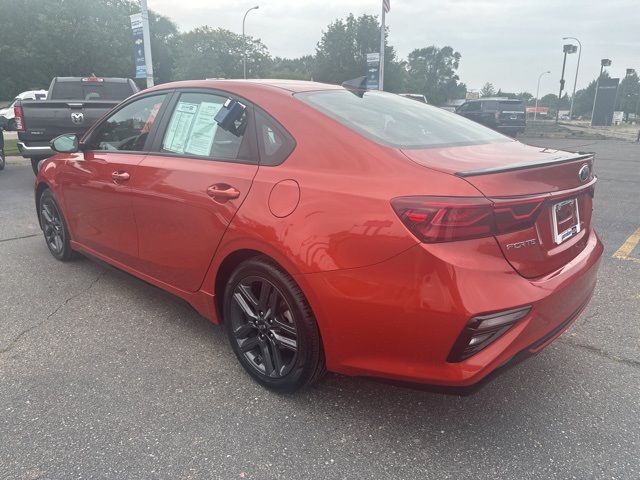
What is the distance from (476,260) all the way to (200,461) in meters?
1.43

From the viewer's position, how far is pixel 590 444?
227 cm

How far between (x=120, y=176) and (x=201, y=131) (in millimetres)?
763

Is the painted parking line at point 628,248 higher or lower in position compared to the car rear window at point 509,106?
lower

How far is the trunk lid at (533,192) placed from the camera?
203 cm

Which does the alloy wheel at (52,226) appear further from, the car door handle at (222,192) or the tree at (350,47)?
the tree at (350,47)

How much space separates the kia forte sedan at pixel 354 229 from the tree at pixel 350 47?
5233 cm

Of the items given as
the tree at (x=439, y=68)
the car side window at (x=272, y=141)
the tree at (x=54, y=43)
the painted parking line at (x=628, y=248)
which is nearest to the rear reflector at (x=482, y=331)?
the car side window at (x=272, y=141)

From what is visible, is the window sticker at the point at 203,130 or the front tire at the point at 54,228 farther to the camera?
the front tire at the point at 54,228

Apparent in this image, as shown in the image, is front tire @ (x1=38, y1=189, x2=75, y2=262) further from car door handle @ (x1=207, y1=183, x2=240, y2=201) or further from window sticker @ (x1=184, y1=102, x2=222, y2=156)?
car door handle @ (x1=207, y1=183, x2=240, y2=201)

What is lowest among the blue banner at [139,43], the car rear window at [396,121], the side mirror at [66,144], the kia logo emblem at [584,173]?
the side mirror at [66,144]

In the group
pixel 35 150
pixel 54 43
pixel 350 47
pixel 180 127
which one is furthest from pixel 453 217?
pixel 350 47

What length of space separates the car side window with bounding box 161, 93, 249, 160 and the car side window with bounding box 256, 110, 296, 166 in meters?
0.12

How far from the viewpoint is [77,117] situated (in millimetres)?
7977

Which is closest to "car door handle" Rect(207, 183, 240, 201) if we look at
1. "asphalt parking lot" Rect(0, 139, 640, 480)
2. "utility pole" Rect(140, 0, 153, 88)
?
"asphalt parking lot" Rect(0, 139, 640, 480)
